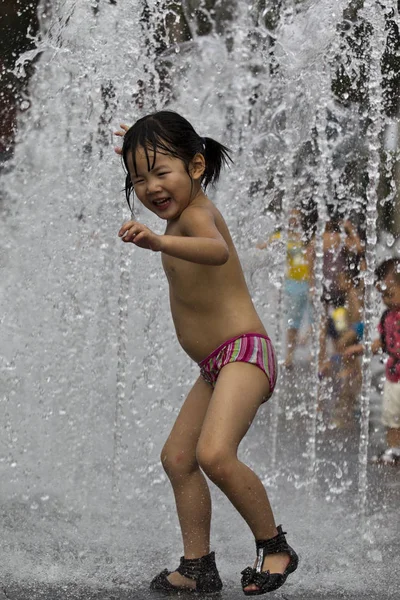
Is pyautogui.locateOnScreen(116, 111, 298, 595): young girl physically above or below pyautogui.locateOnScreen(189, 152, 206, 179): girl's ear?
below

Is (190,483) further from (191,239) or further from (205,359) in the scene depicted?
(191,239)

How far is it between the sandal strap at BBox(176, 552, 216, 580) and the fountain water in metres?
0.18

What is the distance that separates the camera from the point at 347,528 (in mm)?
3941

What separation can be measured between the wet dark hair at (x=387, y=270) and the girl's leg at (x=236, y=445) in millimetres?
3337

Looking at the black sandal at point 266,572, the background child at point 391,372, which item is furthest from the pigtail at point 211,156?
the background child at point 391,372

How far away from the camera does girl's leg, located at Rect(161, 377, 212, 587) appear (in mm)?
3008

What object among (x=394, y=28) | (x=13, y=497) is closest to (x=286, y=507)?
(x=13, y=497)

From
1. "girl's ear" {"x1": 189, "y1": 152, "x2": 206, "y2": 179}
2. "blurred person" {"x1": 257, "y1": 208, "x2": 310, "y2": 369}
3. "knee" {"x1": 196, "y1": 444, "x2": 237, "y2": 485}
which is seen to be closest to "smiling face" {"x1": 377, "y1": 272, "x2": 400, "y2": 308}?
"blurred person" {"x1": 257, "y1": 208, "x2": 310, "y2": 369}

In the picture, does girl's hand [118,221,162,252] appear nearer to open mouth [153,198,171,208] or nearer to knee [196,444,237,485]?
open mouth [153,198,171,208]

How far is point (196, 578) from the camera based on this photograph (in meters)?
2.97

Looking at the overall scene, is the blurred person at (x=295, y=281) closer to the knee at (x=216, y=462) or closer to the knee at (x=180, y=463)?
the knee at (x=180, y=463)

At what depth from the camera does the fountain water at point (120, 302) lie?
3.76m

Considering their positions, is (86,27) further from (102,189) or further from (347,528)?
(347,528)

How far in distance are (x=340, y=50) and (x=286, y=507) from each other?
318cm
